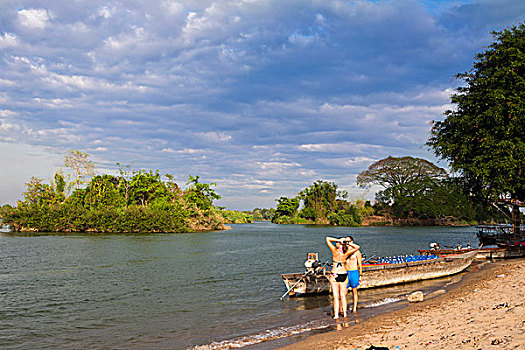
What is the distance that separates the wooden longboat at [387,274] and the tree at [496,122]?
5819mm

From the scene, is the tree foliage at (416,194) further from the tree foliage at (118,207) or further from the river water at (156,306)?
the river water at (156,306)

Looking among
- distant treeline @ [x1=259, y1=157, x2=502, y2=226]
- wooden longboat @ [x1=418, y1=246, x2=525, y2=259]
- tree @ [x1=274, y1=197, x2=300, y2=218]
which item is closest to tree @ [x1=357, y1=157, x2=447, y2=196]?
distant treeline @ [x1=259, y1=157, x2=502, y2=226]

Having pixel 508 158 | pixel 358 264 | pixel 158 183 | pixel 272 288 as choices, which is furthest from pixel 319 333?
pixel 158 183

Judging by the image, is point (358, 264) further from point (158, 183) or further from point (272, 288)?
point (158, 183)

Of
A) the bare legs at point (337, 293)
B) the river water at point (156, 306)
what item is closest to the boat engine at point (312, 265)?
the river water at point (156, 306)

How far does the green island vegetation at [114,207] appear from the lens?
59.4 meters

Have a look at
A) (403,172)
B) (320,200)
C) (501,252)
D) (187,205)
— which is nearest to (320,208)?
(320,200)

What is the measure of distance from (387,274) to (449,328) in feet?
31.2

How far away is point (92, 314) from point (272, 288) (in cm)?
823

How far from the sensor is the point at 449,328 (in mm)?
7742

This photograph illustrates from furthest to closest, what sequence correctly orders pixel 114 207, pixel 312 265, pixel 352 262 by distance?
pixel 114 207
pixel 312 265
pixel 352 262

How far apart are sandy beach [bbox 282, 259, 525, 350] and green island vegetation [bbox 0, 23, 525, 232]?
1491 cm

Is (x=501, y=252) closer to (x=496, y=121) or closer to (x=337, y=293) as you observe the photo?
(x=496, y=121)

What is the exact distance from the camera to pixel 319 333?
33.5 feet
